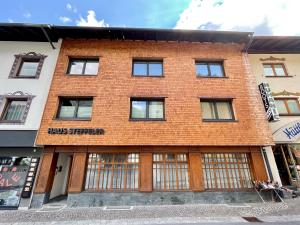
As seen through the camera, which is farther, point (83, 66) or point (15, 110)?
point (83, 66)

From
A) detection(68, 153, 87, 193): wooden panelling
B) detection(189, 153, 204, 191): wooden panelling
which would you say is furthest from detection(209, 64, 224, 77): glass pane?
detection(68, 153, 87, 193): wooden panelling

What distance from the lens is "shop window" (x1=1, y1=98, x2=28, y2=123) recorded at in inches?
353

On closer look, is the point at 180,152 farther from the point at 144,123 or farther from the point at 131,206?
the point at 131,206

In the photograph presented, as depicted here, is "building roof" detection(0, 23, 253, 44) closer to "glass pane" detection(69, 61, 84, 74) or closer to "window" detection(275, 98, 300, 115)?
"glass pane" detection(69, 61, 84, 74)

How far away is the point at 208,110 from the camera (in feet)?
32.2

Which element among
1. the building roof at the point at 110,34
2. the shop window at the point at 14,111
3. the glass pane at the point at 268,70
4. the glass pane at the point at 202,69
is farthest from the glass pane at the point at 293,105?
the shop window at the point at 14,111

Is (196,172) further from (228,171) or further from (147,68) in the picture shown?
(147,68)

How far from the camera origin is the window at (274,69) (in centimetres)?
1151

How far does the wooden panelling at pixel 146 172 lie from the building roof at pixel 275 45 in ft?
34.9

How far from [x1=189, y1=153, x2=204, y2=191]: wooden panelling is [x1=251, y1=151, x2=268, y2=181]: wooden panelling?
291 cm

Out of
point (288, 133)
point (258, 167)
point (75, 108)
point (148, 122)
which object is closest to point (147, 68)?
point (148, 122)

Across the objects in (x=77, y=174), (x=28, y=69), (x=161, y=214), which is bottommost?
(x=161, y=214)

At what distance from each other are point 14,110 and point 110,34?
24.1ft

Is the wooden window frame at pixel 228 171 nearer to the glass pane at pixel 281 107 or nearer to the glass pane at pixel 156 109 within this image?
the glass pane at pixel 156 109
